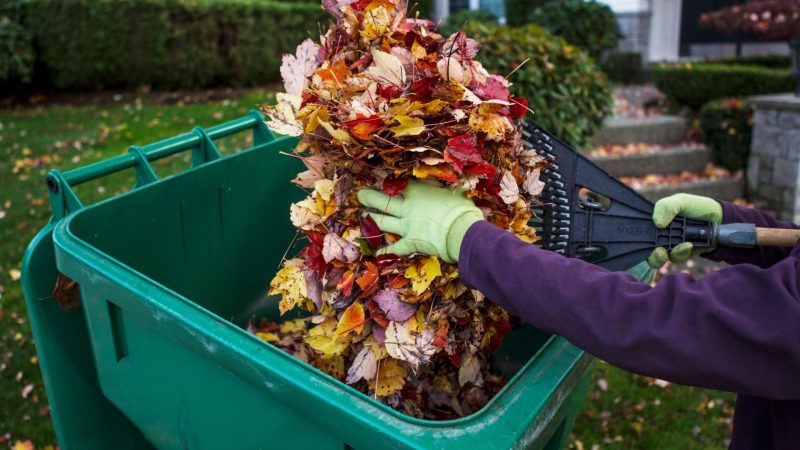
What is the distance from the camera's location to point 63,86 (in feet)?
29.0

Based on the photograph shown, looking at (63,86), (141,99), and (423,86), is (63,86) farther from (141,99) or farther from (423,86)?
(423,86)

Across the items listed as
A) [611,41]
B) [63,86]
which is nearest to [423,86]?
[611,41]

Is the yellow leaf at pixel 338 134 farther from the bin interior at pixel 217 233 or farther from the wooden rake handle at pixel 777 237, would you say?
the wooden rake handle at pixel 777 237

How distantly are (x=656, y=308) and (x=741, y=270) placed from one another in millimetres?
141

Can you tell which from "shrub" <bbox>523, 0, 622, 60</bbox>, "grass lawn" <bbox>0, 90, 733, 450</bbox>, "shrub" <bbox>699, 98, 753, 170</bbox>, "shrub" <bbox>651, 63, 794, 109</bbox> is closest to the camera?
"grass lawn" <bbox>0, 90, 733, 450</bbox>

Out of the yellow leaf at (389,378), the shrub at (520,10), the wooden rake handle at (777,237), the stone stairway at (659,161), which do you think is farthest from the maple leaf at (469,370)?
the shrub at (520,10)

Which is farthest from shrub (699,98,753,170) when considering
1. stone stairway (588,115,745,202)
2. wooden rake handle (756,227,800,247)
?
wooden rake handle (756,227,800,247)

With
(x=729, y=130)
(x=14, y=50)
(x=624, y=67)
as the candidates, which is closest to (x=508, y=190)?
(x=729, y=130)

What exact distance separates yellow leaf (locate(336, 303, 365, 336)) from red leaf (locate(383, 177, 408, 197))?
239 mm

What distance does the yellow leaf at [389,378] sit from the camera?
1.44m

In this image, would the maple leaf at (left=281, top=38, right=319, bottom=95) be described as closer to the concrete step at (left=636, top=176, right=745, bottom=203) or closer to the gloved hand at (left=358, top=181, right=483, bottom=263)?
the gloved hand at (left=358, top=181, right=483, bottom=263)

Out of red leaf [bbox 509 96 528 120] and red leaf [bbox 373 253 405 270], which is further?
red leaf [bbox 509 96 528 120]

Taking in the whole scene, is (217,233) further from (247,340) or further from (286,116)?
(247,340)

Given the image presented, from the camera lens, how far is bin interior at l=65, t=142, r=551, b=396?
5.62 feet
